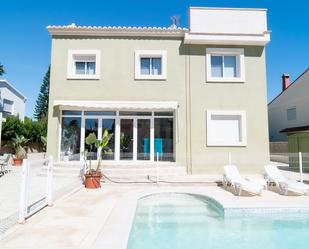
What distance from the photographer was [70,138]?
26766mm

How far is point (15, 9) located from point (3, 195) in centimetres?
2125

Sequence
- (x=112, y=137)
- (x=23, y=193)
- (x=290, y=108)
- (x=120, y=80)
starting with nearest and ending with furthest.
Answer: (x=23, y=193) < (x=120, y=80) < (x=112, y=137) < (x=290, y=108)

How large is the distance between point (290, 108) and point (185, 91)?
2842cm

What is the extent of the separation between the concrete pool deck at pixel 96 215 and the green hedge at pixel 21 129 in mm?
33785

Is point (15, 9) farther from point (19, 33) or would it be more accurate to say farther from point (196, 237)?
point (196, 237)

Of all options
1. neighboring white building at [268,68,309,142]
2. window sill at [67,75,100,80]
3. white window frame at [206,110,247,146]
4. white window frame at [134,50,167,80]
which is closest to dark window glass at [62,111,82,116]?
window sill at [67,75,100,80]

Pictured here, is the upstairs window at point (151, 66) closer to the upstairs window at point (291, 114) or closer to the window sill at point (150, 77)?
the window sill at point (150, 77)

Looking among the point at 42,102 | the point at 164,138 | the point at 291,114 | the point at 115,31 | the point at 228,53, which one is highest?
the point at 42,102

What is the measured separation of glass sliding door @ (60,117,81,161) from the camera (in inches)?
1042

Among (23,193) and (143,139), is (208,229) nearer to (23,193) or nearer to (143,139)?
(23,193)

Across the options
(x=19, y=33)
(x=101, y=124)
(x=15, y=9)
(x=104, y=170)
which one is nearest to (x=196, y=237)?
(x=104, y=170)

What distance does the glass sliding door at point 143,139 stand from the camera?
26.7 m

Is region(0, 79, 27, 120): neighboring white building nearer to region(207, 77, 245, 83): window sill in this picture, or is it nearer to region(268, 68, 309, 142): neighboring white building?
region(207, 77, 245, 83): window sill

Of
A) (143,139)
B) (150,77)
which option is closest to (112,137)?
(143,139)
